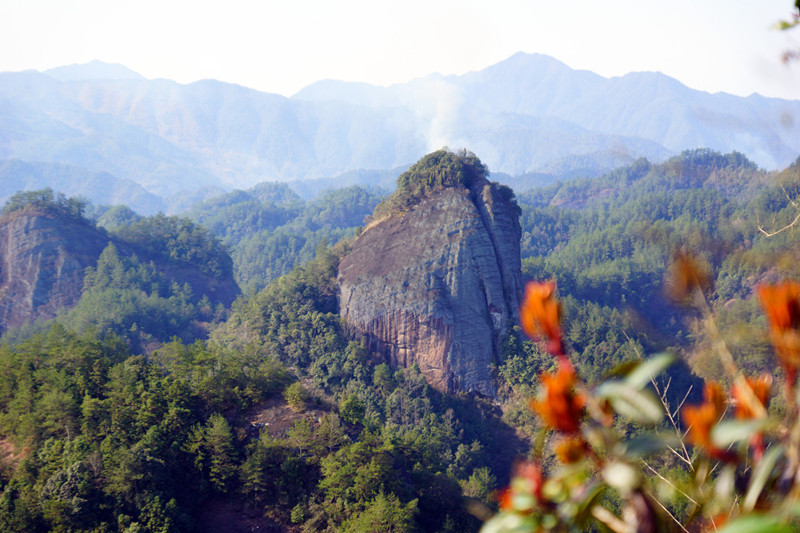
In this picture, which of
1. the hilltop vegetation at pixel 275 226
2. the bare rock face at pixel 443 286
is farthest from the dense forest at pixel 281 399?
the hilltop vegetation at pixel 275 226

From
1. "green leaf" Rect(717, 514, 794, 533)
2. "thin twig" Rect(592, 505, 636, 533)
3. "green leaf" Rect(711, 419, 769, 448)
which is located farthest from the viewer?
"thin twig" Rect(592, 505, 636, 533)

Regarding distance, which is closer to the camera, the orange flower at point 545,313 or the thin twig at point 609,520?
the orange flower at point 545,313

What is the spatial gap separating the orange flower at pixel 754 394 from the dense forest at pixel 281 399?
325 mm

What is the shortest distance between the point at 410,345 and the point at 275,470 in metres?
13.7

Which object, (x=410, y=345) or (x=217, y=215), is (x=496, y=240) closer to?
(x=410, y=345)

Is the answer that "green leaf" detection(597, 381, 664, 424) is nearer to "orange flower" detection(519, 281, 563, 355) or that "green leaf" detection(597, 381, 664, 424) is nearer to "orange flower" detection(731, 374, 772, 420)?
"orange flower" detection(519, 281, 563, 355)

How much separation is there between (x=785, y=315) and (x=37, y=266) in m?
51.2

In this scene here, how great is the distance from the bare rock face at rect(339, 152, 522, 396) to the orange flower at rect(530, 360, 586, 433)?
89.2ft

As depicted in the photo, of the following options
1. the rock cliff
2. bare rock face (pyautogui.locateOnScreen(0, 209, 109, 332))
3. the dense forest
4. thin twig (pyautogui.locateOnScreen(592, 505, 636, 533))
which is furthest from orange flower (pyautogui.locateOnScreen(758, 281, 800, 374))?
bare rock face (pyautogui.locateOnScreen(0, 209, 109, 332))

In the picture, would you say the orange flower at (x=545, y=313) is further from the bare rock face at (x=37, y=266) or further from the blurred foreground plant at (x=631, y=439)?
the bare rock face at (x=37, y=266)

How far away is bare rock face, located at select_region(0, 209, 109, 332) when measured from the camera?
1660 inches

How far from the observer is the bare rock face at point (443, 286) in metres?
28.4

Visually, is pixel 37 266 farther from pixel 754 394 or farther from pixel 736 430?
pixel 736 430

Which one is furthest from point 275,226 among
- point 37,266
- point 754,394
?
point 754,394
